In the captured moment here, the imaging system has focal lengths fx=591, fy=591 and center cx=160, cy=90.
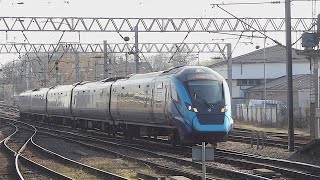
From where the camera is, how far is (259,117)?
49.9m

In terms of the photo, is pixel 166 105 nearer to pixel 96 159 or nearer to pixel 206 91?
pixel 206 91

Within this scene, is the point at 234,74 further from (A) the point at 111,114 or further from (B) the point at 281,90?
(A) the point at 111,114

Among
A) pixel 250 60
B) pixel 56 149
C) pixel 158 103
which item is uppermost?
pixel 250 60

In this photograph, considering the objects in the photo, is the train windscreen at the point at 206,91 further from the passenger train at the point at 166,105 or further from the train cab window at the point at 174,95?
the train cab window at the point at 174,95

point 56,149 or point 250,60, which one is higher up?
point 250,60

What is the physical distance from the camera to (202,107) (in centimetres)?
2122

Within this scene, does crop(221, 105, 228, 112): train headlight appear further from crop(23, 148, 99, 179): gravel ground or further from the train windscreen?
crop(23, 148, 99, 179): gravel ground

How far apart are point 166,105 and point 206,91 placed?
1.87 metres

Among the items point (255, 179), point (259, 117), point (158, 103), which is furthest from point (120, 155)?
point (259, 117)

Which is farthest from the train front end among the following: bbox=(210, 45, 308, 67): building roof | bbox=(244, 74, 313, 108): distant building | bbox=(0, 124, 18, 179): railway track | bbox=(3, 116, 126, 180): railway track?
bbox=(210, 45, 308, 67): building roof

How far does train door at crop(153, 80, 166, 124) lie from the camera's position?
75.9 feet

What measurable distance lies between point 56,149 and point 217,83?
329 inches

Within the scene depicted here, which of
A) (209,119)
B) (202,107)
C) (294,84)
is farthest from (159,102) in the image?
(294,84)

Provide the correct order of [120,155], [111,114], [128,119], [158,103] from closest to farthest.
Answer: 1. [120,155]
2. [158,103]
3. [128,119]
4. [111,114]
